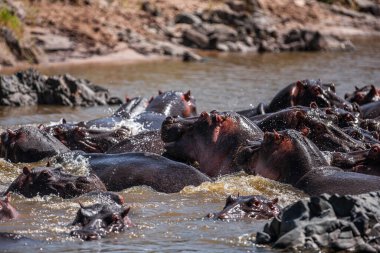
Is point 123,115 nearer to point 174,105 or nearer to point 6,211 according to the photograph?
point 174,105

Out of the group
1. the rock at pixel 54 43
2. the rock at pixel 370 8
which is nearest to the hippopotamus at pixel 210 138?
the rock at pixel 54 43

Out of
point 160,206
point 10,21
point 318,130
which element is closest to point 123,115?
point 318,130

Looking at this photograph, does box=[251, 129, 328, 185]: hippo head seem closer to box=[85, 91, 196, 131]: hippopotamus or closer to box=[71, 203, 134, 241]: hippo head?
box=[71, 203, 134, 241]: hippo head

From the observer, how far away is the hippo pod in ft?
30.2

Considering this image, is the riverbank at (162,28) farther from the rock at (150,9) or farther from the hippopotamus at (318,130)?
the hippopotamus at (318,130)

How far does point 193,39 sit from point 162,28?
877mm

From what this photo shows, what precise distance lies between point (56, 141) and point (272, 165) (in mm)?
2809

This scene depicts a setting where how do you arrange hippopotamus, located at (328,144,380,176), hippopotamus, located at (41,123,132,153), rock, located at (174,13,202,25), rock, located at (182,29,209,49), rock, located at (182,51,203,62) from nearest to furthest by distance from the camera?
1. hippopotamus, located at (328,144,380,176)
2. hippopotamus, located at (41,123,132,153)
3. rock, located at (182,51,203,62)
4. rock, located at (182,29,209,49)
5. rock, located at (174,13,202,25)

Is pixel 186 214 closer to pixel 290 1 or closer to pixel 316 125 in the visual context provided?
pixel 316 125

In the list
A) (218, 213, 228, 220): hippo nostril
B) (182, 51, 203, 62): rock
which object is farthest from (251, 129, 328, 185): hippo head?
(182, 51, 203, 62): rock

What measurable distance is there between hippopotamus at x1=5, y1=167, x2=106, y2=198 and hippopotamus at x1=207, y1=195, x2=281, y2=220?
1.35 metres

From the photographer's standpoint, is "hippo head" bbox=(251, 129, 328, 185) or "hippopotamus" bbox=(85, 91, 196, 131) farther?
"hippopotamus" bbox=(85, 91, 196, 131)

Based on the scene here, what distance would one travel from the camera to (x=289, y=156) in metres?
8.99

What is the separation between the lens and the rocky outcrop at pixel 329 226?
6730mm
